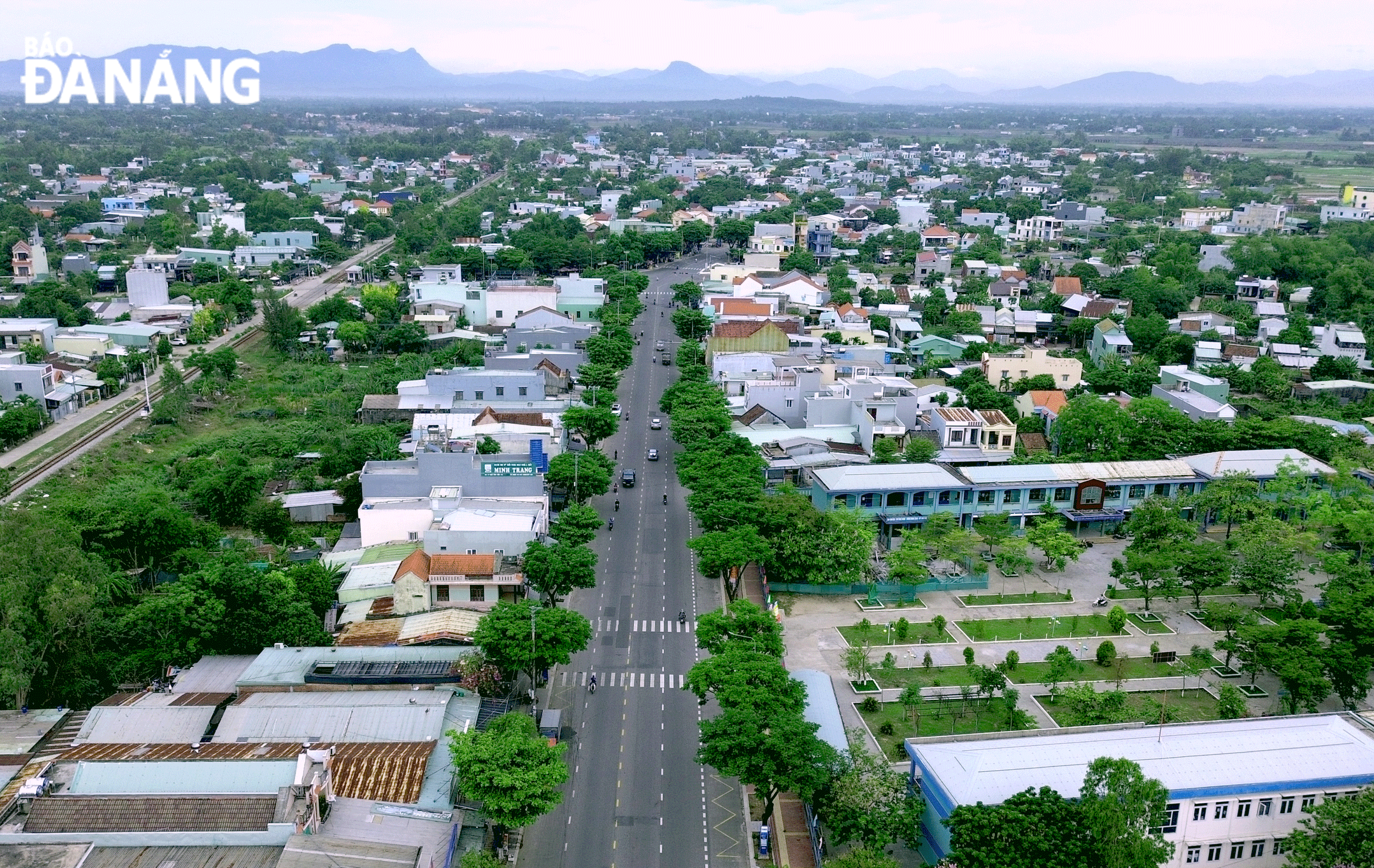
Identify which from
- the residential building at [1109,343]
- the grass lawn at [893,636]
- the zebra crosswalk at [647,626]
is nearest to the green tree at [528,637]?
the zebra crosswalk at [647,626]

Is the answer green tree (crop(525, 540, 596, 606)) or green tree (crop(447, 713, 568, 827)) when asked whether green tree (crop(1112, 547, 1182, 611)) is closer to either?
green tree (crop(525, 540, 596, 606))

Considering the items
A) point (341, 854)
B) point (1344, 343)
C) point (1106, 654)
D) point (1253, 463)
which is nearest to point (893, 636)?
point (1106, 654)

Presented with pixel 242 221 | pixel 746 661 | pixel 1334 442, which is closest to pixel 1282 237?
pixel 1334 442

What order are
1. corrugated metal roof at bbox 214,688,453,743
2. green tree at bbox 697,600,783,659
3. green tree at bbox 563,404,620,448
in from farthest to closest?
green tree at bbox 563,404,620,448 < green tree at bbox 697,600,783,659 < corrugated metal roof at bbox 214,688,453,743

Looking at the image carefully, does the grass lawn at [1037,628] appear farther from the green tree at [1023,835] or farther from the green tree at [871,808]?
the green tree at [1023,835]

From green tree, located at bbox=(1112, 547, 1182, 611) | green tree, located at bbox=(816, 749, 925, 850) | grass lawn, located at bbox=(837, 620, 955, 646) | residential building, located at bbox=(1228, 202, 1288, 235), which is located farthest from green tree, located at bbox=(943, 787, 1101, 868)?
residential building, located at bbox=(1228, 202, 1288, 235)

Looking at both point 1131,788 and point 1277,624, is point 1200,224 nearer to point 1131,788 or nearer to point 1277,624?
point 1277,624
